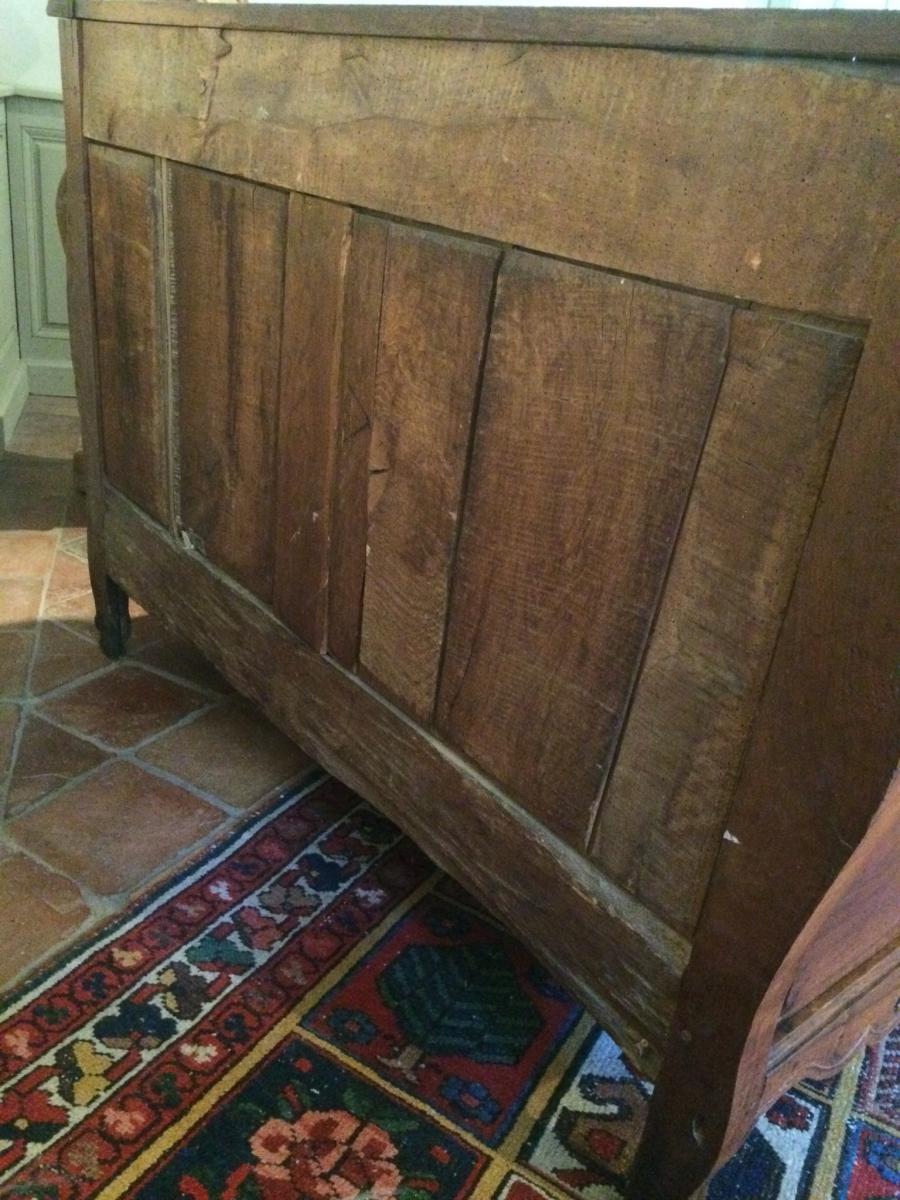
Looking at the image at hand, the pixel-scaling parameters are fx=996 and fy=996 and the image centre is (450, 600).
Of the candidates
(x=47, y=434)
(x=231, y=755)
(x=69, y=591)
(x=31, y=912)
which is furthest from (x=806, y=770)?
(x=47, y=434)

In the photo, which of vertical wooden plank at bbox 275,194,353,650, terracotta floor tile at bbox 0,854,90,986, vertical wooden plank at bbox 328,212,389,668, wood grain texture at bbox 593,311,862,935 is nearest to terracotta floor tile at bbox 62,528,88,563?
terracotta floor tile at bbox 0,854,90,986

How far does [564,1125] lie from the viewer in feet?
3.56

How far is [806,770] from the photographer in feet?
2.34

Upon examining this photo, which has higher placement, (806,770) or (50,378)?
(806,770)

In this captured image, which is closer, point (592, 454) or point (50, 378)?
point (592, 454)

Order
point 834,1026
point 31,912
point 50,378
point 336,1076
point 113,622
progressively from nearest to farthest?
point 834,1026, point 336,1076, point 31,912, point 113,622, point 50,378

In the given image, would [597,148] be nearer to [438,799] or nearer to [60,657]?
[438,799]

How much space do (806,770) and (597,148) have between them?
492mm

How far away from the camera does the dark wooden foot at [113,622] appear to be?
1.87 meters

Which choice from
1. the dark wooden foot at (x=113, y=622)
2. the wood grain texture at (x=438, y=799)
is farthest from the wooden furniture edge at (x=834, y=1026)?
the dark wooden foot at (x=113, y=622)

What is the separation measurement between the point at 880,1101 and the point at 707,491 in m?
0.84

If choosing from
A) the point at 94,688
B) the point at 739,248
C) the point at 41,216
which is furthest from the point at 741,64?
the point at 41,216

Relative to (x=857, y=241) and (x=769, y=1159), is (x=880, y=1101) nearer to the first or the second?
(x=769, y=1159)

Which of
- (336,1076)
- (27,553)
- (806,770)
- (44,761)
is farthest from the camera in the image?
(27,553)
